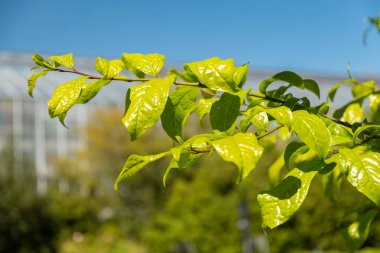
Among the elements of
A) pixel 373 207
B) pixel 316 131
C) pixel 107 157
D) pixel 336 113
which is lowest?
pixel 107 157

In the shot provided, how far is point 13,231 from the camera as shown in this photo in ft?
39.2

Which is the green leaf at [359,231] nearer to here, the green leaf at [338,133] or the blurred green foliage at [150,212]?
the green leaf at [338,133]

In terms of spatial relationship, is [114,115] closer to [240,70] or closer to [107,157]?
[107,157]

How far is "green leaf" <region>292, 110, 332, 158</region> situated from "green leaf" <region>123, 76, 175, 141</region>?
0.61 feet

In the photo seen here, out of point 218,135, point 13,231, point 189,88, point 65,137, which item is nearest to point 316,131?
point 218,135

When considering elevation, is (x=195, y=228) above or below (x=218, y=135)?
below

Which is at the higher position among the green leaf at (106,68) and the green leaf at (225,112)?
the green leaf at (106,68)

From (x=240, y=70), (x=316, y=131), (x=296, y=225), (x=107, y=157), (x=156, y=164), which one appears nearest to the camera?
(x=316, y=131)

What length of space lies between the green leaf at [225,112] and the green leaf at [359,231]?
0.60 meters

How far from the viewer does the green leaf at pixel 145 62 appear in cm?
82

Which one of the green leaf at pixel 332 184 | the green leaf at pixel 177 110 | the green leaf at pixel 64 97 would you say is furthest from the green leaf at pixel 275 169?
the green leaf at pixel 64 97

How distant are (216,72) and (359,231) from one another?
0.65 m

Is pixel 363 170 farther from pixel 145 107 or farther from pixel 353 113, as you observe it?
pixel 353 113

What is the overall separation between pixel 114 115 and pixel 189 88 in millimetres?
19427
